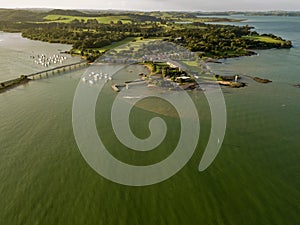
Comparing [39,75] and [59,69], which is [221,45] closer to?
[59,69]

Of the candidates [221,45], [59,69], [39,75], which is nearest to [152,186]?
[39,75]

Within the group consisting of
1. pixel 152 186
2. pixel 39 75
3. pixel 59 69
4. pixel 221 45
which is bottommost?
pixel 221 45

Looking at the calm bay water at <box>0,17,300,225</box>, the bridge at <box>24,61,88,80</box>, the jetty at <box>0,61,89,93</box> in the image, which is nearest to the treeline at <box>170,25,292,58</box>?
the bridge at <box>24,61,88,80</box>

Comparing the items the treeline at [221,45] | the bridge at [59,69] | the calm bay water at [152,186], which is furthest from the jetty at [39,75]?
the treeline at [221,45]

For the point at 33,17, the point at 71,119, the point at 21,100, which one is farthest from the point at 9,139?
the point at 33,17

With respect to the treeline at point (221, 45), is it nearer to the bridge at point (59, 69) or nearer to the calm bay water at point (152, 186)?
the bridge at point (59, 69)

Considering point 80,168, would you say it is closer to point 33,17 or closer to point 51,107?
point 51,107
